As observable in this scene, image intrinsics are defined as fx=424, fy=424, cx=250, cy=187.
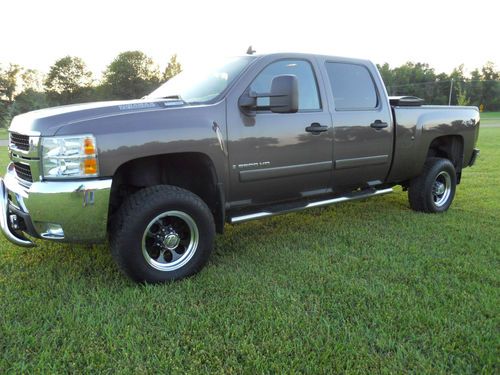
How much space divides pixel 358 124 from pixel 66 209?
9.62 ft

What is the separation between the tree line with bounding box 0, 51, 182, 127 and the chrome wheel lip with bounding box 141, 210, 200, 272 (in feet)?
179

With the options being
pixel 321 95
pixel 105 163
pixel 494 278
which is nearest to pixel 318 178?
pixel 321 95

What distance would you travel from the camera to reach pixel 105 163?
2.95 meters

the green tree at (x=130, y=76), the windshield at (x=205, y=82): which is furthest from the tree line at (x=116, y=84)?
the windshield at (x=205, y=82)

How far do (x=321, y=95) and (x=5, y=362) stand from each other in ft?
11.0

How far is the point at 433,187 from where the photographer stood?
5469 millimetres

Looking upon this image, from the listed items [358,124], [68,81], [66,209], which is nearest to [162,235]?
[66,209]

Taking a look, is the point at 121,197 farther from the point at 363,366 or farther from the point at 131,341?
the point at 363,366

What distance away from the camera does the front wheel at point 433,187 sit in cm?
531

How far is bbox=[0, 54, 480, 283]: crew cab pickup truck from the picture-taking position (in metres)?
2.94

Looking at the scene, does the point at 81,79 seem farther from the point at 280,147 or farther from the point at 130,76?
the point at 280,147

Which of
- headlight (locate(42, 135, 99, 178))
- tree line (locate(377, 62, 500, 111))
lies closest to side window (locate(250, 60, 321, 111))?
headlight (locate(42, 135, 99, 178))

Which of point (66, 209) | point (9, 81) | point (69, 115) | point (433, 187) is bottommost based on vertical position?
point (433, 187)

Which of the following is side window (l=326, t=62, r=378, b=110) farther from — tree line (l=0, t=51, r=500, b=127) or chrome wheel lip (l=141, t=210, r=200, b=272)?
tree line (l=0, t=51, r=500, b=127)
